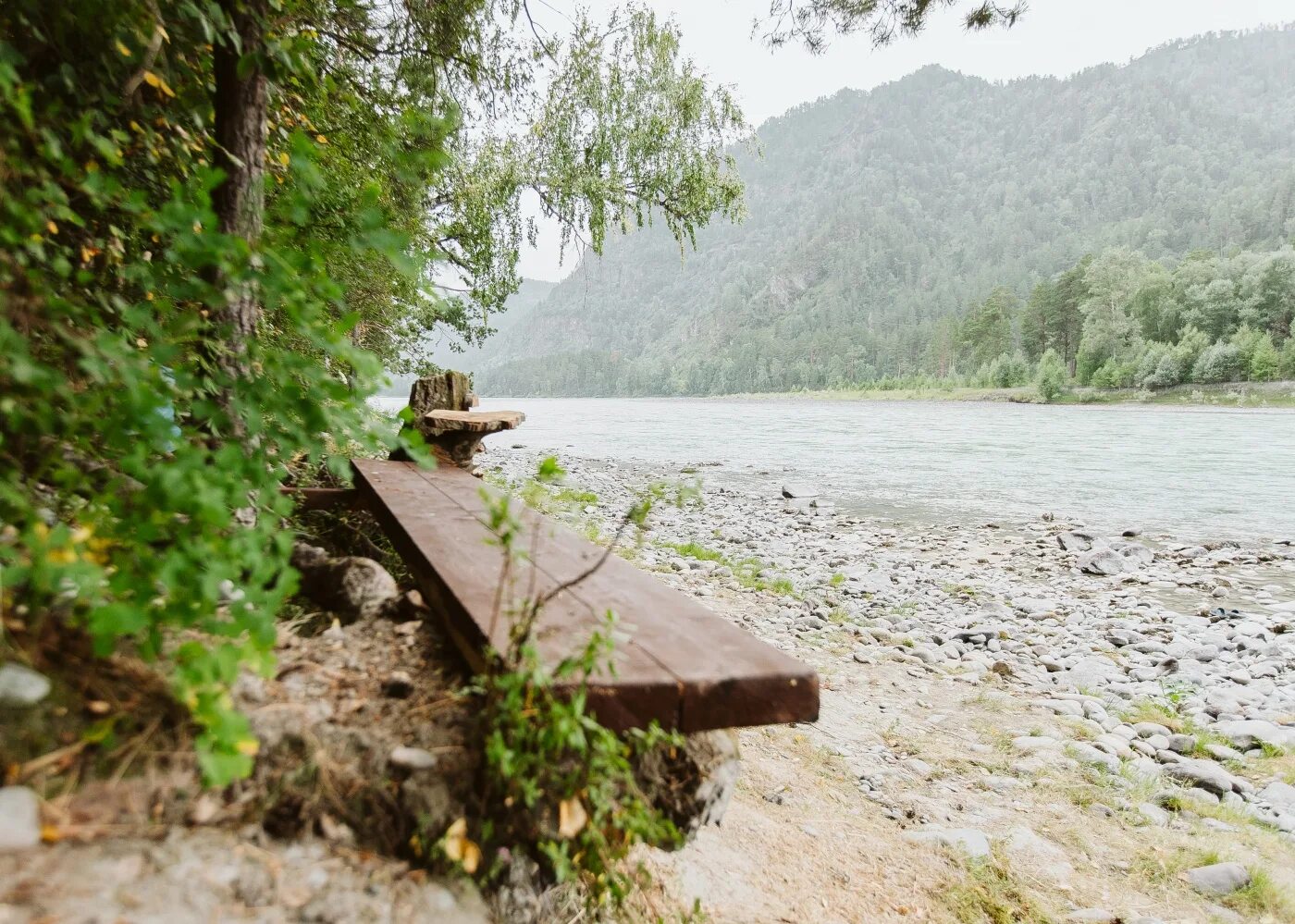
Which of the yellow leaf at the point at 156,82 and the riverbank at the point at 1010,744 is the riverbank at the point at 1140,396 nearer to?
the riverbank at the point at 1010,744

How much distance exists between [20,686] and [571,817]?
1.04 meters

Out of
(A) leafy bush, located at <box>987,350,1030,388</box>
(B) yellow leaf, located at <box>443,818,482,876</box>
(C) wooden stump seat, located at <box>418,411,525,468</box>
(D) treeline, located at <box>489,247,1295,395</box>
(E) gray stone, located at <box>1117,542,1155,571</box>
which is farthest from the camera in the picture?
(A) leafy bush, located at <box>987,350,1030,388</box>

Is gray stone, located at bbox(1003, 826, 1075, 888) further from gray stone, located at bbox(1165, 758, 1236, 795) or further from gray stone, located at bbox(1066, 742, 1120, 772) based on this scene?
gray stone, located at bbox(1165, 758, 1236, 795)

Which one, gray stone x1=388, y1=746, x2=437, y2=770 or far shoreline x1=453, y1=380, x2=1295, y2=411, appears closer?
gray stone x1=388, y1=746, x2=437, y2=770

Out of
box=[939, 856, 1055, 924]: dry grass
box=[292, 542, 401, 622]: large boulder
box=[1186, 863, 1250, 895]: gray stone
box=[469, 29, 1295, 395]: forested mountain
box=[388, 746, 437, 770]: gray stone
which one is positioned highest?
box=[469, 29, 1295, 395]: forested mountain

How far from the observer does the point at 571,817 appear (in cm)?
146

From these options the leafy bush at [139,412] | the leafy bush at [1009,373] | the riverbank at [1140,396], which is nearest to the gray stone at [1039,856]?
the leafy bush at [139,412]

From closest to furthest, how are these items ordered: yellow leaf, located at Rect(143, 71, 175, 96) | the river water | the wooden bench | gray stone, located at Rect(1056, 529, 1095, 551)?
the wooden bench, yellow leaf, located at Rect(143, 71, 175, 96), gray stone, located at Rect(1056, 529, 1095, 551), the river water

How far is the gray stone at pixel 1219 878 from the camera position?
115 inches

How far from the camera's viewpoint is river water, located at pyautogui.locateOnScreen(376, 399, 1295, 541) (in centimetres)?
1266

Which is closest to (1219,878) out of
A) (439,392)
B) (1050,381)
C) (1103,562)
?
(439,392)

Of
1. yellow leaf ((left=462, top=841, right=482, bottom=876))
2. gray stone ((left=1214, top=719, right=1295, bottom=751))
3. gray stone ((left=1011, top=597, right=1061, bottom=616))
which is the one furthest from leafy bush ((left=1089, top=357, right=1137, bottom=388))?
yellow leaf ((left=462, top=841, right=482, bottom=876))

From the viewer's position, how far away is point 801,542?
1030 cm

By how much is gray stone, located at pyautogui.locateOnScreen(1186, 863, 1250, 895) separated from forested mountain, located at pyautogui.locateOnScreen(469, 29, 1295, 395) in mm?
77798
